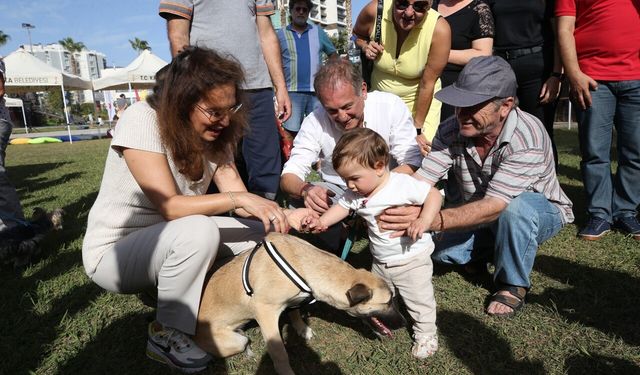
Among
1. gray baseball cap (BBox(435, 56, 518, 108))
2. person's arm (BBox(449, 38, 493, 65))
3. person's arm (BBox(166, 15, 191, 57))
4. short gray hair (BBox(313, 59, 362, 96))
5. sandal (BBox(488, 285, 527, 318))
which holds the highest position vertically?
person's arm (BBox(166, 15, 191, 57))

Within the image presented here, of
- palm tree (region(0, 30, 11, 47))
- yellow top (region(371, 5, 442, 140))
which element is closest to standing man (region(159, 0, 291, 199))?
yellow top (region(371, 5, 442, 140))

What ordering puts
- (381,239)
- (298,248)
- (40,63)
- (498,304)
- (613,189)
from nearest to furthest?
(298,248) < (381,239) < (498,304) < (613,189) < (40,63)

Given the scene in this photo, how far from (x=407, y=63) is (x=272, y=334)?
266 centimetres

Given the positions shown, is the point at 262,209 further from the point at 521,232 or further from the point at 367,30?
the point at 367,30

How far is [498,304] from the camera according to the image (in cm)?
294

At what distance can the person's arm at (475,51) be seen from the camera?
4.04 metres

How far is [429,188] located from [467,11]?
2391 mm

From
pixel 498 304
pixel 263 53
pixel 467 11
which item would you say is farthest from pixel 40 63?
pixel 498 304

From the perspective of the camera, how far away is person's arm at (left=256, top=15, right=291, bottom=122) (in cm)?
414

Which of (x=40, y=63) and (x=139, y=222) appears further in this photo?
(x=40, y=63)

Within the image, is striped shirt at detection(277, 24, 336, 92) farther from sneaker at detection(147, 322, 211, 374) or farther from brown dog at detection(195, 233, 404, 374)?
sneaker at detection(147, 322, 211, 374)

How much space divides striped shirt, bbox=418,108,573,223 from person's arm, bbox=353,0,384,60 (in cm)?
119

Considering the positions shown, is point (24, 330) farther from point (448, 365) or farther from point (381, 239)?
point (448, 365)

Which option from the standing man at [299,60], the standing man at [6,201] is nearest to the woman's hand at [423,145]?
the standing man at [299,60]
